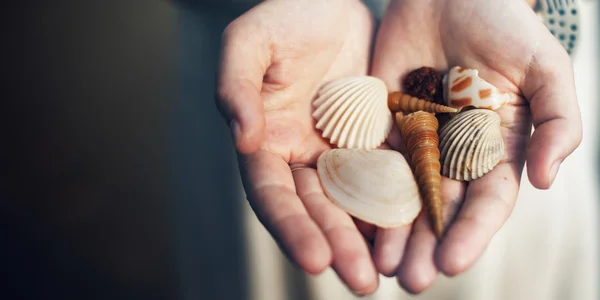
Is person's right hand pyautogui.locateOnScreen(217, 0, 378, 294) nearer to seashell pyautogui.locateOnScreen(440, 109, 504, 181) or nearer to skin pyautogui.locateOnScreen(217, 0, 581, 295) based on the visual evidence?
skin pyautogui.locateOnScreen(217, 0, 581, 295)

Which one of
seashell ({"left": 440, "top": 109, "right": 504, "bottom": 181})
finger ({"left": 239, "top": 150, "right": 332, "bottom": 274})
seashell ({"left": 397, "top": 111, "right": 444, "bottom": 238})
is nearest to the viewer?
finger ({"left": 239, "top": 150, "right": 332, "bottom": 274})

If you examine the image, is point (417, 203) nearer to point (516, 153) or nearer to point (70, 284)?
point (516, 153)

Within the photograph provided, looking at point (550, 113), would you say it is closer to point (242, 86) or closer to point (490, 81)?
point (490, 81)

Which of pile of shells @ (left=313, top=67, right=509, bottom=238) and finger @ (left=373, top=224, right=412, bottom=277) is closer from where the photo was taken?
finger @ (left=373, top=224, right=412, bottom=277)

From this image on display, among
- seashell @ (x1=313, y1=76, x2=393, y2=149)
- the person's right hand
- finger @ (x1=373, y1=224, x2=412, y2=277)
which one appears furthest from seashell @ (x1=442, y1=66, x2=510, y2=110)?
finger @ (x1=373, y1=224, x2=412, y2=277)

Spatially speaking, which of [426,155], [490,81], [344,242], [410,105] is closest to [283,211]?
[344,242]

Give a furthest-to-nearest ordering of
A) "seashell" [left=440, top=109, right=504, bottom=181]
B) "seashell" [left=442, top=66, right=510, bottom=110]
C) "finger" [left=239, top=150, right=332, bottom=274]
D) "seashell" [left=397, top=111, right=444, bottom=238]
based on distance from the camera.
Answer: "seashell" [left=442, top=66, right=510, bottom=110] < "seashell" [left=440, top=109, right=504, bottom=181] < "seashell" [left=397, top=111, right=444, bottom=238] < "finger" [left=239, top=150, right=332, bottom=274]
